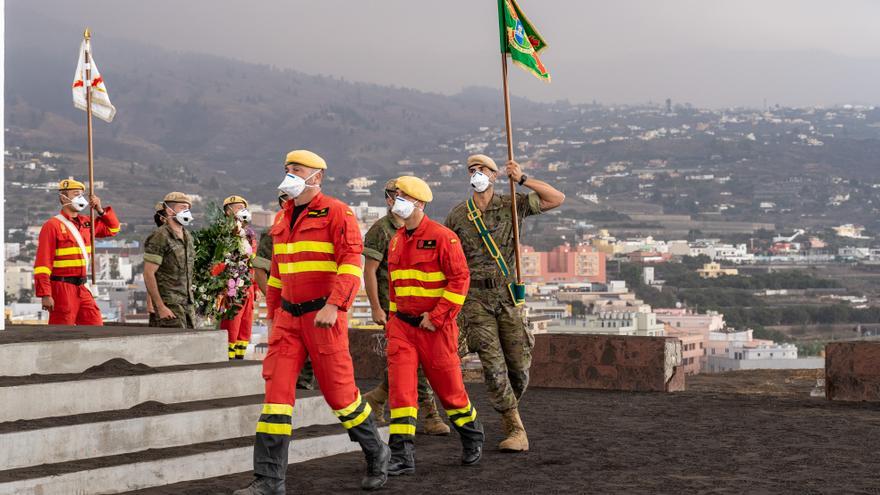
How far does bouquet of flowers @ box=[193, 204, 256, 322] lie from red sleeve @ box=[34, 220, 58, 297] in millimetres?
1518

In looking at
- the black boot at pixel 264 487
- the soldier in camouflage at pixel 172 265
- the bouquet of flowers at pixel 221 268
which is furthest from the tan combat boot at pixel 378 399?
the bouquet of flowers at pixel 221 268

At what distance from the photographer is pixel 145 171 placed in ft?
587

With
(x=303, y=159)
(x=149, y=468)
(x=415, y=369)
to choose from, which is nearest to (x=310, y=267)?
(x=303, y=159)

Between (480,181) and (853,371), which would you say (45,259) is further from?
(853,371)

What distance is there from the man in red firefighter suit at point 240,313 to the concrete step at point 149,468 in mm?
4671

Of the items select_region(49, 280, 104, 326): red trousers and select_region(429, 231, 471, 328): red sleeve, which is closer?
select_region(429, 231, 471, 328): red sleeve

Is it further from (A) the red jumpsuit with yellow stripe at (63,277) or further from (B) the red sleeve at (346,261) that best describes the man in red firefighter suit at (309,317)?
(A) the red jumpsuit with yellow stripe at (63,277)

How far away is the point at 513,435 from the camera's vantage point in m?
9.94

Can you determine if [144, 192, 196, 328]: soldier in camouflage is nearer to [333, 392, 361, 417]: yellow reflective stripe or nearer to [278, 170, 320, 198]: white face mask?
[278, 170, 320, 198]: white face mask

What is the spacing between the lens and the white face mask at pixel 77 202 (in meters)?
13.4

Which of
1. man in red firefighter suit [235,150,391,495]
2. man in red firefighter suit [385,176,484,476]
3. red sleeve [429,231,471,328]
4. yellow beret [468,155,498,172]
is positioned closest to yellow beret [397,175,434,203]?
man in red firefighter suit [385,176,484,476]

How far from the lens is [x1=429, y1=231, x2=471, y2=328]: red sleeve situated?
29.5 ft

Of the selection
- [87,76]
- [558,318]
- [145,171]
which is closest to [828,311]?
[558,318]

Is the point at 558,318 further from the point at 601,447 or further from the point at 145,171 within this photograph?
the point at 601,447
